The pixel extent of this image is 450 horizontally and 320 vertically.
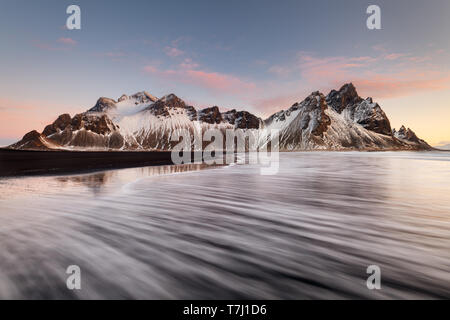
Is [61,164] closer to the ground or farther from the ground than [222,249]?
farther from the ground

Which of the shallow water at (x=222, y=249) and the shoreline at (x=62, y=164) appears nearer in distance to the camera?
the shallow water at (x=222, y=249)

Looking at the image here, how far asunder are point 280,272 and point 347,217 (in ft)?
16.5

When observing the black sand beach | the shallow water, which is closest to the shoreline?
the black sand beach

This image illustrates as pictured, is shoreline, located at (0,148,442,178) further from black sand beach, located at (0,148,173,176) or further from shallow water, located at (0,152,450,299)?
shallow water, located at (0,152,450,299)

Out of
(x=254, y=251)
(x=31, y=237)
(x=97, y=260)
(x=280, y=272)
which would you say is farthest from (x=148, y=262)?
(x=31, y=237)

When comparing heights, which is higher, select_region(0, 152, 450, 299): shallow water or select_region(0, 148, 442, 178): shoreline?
select_region(0, 148, 442, 178): shoreline

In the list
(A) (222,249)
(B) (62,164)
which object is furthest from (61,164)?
(A) (222,249)

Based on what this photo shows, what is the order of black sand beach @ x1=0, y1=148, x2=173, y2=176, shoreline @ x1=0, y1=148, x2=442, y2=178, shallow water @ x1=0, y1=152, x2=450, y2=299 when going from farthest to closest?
1. black sand beach @ x1=0, y1=148, x2=173, y2=176
2. shoreline @ x1=0, y1=148, x2=442, y2=178
3. shallow water @ x1=0, y1=152, x2=450, y2=299

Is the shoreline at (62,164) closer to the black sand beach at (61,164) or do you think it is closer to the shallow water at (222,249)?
the black sand beach at (61,164)

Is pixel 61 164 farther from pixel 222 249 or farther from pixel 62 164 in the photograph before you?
pixel 222 249

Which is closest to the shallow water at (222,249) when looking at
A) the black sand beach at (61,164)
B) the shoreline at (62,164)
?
the shoreline at (62,164)

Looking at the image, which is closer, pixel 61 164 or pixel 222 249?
pixel 222 249
